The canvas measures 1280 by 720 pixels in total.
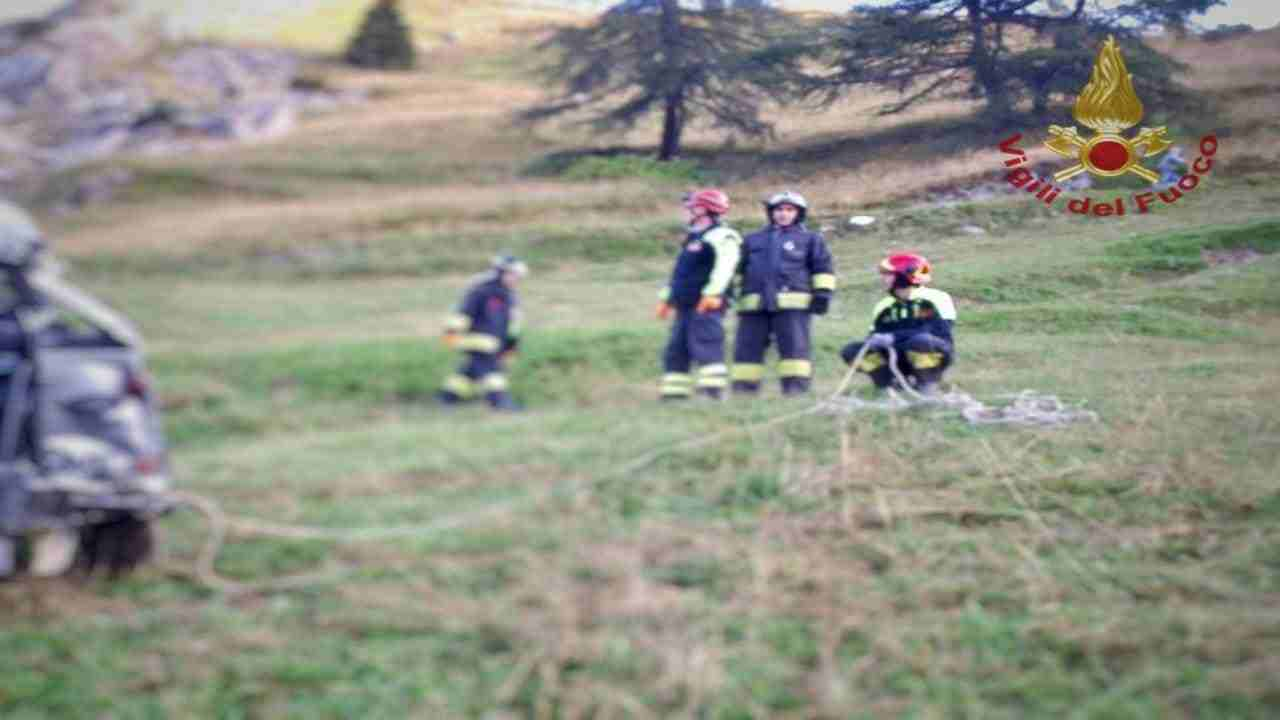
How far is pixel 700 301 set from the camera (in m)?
5.36

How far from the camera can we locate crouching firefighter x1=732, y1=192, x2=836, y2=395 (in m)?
5.72

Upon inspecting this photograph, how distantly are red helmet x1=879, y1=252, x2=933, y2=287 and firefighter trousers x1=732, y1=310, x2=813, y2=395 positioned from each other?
640 mm

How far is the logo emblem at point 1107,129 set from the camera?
267 inches

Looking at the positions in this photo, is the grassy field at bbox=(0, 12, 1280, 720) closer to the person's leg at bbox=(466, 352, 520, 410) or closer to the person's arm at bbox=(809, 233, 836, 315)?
the person's leg at bbox=(466, 352, 520, 410)

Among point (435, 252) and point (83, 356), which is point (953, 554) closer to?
point (435, 252)

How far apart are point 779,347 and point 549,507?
1.71 meters

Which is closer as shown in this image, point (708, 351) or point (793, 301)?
point (708, 351)

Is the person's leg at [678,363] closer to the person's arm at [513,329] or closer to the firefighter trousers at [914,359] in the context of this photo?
the person's arm at [513,329]

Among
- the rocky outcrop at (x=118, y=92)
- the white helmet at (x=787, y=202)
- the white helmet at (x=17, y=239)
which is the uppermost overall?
the rocky outcrop at (x=118, y=92)

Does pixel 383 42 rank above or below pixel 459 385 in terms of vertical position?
above

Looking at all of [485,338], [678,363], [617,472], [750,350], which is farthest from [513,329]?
[750,350]

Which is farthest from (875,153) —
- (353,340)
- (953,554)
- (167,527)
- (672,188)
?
(167,527)

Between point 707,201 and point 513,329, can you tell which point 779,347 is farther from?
point 513,329

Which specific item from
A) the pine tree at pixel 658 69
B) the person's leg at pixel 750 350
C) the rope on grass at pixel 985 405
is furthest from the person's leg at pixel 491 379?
the rope on grass at pixel 985 405
